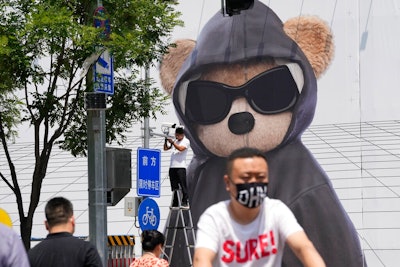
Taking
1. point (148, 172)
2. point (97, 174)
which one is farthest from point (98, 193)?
point (148, 172)

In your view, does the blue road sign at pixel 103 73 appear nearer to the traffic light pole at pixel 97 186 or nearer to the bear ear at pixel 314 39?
the traffic light pole at pixel 97 186

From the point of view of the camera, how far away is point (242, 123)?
15.0 meters

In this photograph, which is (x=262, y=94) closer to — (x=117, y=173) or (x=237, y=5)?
(x=237, y=5)

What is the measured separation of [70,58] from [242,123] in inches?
106

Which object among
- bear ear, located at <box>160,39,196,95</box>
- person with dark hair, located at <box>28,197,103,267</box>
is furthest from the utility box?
person with dark hair, located at <box>28,197,103,267</box>

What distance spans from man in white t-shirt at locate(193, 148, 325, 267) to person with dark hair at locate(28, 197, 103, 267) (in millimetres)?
1641

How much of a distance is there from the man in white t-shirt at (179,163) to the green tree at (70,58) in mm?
569

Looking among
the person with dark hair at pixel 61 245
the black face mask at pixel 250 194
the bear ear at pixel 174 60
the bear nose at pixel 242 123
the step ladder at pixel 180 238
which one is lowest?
the step ladder at pixel 180 238

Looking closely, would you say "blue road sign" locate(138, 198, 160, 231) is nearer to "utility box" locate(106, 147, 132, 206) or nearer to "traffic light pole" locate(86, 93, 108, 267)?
"utility box" locate(106, 147, 132, 206)

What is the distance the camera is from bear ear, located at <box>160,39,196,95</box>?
52.3ft

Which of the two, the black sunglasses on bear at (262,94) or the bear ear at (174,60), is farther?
the bear ear at (174,60)

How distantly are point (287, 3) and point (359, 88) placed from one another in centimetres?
170

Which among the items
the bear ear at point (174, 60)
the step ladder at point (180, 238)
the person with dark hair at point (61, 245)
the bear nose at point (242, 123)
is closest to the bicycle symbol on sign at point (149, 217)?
Result: the step ladder at point (180, 238)

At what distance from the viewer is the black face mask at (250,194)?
5.04 m
